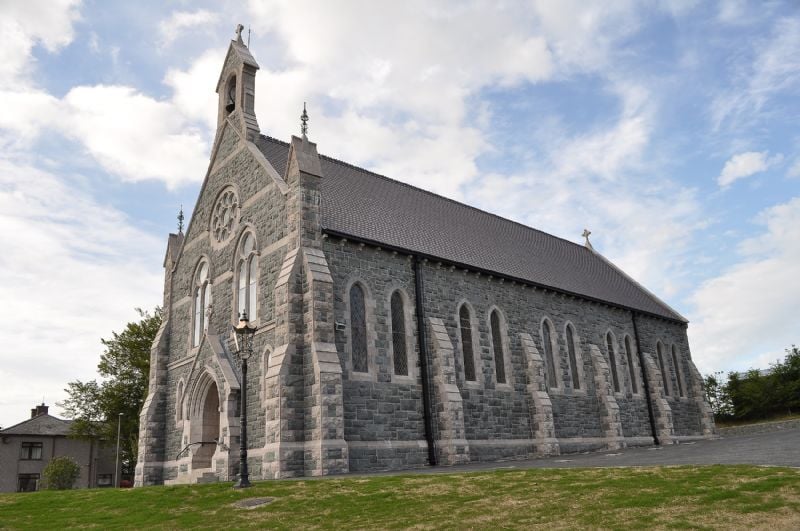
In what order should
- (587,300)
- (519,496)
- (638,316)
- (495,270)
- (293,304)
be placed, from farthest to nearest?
(638,316), (587,300), (495,270), (293,304), (519,496)

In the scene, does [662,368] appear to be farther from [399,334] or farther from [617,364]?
[399,334]

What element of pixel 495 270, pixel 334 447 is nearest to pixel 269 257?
pixel 334 447

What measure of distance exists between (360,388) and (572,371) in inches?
523

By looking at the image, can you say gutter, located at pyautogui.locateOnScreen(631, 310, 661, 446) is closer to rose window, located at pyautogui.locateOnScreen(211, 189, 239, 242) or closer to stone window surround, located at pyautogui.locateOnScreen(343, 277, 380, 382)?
stone window surround, located at pyautogui.locateOnScreen(343, 277, 380, 382)

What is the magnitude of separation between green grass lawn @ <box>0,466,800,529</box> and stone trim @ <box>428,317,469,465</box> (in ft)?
19.2

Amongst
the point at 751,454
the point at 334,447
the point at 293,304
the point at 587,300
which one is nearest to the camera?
the point at 751,454

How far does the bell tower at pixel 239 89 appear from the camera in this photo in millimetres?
25453

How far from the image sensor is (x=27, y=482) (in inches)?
1901

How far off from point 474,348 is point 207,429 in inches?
411

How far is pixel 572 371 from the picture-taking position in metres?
29.5

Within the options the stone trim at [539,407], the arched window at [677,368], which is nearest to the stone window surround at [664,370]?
the arched window at [677,368]

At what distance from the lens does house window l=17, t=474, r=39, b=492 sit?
47.8 metres

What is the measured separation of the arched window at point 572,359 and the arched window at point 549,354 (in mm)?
1350

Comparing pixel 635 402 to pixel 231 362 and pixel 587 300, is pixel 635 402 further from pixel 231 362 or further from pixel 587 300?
pixel 231 362
